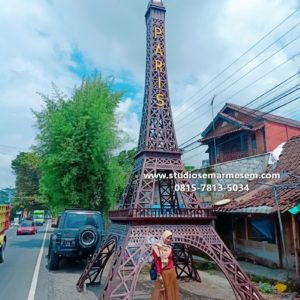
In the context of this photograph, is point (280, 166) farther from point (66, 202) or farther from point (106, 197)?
point (66, 202)

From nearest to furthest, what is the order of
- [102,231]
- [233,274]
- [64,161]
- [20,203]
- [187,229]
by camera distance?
[233,274] < [187,229] < [102,231] < [64,161] < [20,203]

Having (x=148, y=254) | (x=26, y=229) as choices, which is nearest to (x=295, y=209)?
(x=148, y=254)

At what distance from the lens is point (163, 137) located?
10.6 metres

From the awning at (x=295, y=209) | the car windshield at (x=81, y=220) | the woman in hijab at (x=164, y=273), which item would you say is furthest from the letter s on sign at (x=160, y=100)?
the woman in hijab at (x=164, y=273)

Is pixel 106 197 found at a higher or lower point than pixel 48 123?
lower

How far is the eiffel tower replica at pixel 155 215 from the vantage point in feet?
23.8

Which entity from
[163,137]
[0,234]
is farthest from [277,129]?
[0,234]

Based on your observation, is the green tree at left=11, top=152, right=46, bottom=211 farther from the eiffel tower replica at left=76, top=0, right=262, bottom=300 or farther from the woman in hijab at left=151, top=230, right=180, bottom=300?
the woman in hijab at left=151, top=230, right=180, bottom=300

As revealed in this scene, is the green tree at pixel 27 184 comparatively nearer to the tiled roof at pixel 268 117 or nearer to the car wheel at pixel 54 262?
the tiled roof at pixel 268 117

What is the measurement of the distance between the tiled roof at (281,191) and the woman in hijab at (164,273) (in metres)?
5.31

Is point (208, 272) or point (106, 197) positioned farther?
point (106, 197)

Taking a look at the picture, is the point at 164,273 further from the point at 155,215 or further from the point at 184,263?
the point at 184,263

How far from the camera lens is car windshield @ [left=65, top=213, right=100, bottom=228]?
12970mm

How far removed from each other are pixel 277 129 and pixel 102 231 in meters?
15.3
